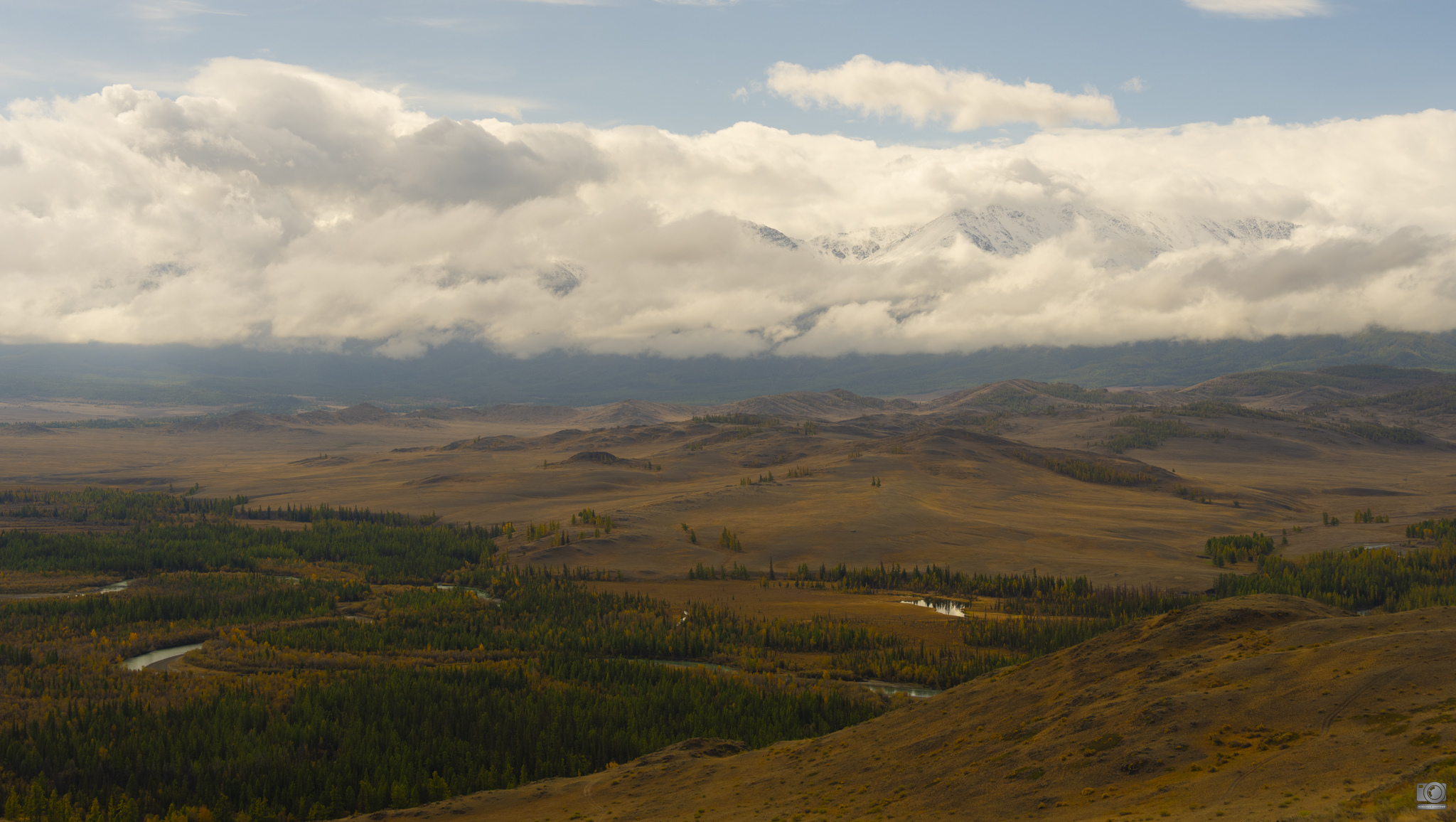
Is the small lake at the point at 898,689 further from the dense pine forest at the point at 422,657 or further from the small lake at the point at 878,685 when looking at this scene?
the dense pine forest at the point at 422,657

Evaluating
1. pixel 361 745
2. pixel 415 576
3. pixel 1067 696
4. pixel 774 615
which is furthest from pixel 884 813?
pixel 415 576

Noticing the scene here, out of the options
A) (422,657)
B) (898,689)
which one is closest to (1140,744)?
(898,689)

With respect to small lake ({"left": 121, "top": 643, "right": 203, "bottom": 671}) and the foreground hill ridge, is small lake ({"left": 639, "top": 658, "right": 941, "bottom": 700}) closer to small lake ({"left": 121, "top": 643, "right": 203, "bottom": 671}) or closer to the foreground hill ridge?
the foreground hill ridge

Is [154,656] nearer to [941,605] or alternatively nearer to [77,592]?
[77,592]

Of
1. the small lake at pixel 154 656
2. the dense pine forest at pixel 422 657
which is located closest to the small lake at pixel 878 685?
the dense pine forest at pixel 422 657

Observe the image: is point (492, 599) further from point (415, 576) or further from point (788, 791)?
point (788, 791)

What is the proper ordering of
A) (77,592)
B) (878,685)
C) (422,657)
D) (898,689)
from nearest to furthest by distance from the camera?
1. (898,689)
2. (878,685)
3. (422,657)
4. (77,592)

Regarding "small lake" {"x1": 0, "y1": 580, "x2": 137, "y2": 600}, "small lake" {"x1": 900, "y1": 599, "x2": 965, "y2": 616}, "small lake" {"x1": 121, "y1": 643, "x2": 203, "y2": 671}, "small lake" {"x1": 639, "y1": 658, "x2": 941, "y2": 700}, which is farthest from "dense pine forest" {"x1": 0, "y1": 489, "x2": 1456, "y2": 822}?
"small lake" {"x1": 0, "y1": 580, "x2": 137, "y2": 600}
